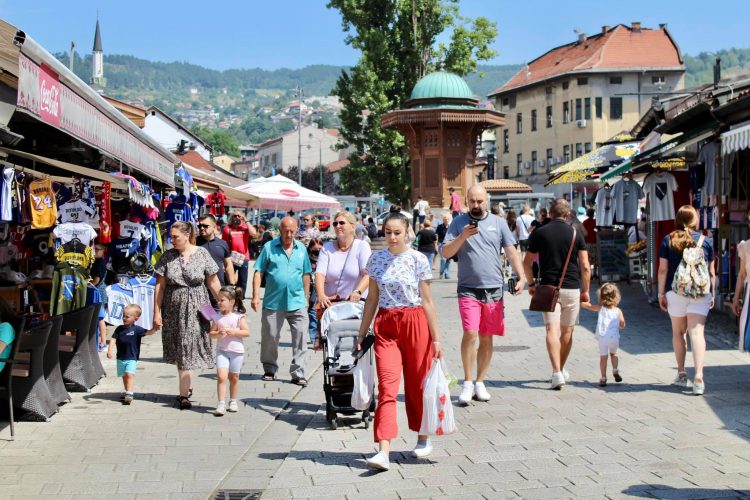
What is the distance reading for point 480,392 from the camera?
31.8ft

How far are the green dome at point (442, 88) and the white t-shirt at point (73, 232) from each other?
31590mm

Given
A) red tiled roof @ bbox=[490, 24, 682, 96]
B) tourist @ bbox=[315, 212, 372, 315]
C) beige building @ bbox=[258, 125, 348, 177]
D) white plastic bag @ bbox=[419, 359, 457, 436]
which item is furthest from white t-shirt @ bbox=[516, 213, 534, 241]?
beige building @ bbox=[258, 125, 348, 177]

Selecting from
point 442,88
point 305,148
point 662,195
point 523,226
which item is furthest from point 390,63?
point 305,148

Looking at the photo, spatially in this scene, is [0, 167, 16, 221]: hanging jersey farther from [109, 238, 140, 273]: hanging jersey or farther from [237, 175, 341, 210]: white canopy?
[237, 175, 341, 210]: white canopy

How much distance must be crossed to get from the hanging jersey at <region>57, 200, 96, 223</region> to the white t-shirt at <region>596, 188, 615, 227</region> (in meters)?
12.1

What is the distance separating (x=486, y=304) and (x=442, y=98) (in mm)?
33542

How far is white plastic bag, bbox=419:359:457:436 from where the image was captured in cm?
716

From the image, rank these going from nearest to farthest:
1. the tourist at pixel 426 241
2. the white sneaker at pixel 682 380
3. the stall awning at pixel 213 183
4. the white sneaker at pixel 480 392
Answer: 1. the white sneaker at pixel 480 392
2. the white sneaker at pixel 682 380
3. the stall awning at pixel 213 183
4. the tourist at pixel 426 241

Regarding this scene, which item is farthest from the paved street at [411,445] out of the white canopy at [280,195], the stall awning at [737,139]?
the white canopy at [280,195]

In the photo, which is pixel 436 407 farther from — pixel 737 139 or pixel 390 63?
pixel 390 63

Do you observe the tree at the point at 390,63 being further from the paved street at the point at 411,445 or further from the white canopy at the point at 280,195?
the paved street at the point at 411,445

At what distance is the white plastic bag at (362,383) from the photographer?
7.64 meters

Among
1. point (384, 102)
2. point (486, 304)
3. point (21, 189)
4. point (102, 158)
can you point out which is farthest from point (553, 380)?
point (384, 102)

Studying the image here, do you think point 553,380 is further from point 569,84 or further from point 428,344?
point 569,84
